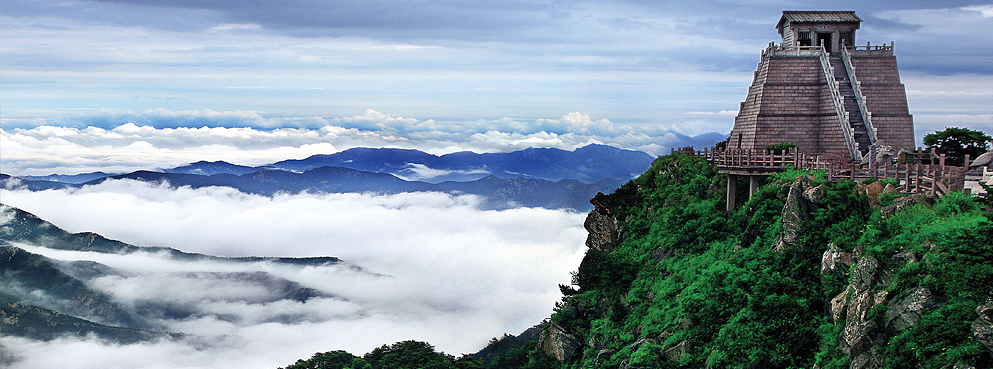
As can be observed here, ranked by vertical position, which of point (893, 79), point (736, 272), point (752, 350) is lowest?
point (752, 350)

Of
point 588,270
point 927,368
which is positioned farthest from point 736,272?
point 588,270

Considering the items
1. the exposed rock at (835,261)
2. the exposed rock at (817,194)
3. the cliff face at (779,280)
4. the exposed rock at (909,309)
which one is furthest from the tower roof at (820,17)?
the exposed rock at (909,309)

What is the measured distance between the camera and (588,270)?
49.6 m

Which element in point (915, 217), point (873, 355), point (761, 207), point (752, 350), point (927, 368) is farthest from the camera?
point (761, 207)

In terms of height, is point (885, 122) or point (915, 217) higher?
point (885, 122)

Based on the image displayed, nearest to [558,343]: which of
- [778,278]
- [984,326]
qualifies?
[778,278]

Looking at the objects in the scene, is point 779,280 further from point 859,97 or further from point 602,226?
point 602,226

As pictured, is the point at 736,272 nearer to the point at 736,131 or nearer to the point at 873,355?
the point at 873,355

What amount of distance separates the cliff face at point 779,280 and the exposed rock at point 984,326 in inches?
1.3

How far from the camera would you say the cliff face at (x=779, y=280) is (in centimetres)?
2191

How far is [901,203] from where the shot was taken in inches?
1069

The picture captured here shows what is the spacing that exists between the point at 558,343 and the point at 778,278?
20.1 metres

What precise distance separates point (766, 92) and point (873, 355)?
2642 cm

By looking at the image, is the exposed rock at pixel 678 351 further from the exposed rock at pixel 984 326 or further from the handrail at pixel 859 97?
the handrail at pixel 859 97
